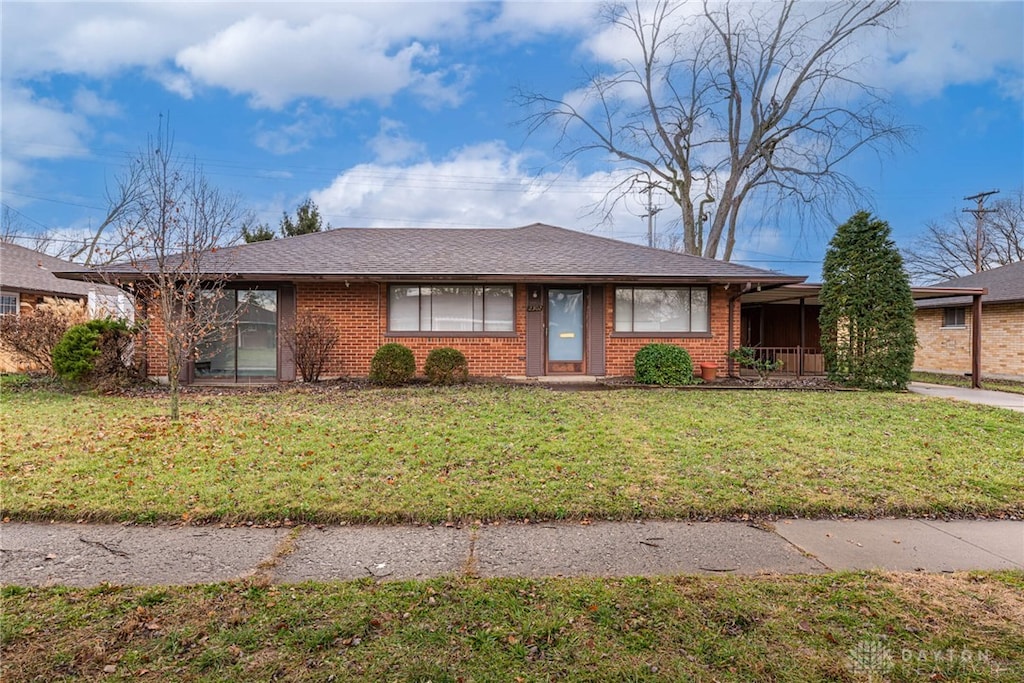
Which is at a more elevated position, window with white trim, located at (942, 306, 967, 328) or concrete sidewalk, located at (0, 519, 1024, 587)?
window with white trim, located at (942, 306, 967, 328)

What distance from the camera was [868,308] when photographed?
1131 centimetres

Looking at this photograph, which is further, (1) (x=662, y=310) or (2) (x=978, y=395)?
(1) (x=662, y=310)

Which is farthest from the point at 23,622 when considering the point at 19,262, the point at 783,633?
the point at 19,262

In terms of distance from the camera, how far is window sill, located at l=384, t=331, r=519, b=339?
38.6 feet

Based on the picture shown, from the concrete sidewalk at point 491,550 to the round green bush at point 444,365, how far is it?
277 inches

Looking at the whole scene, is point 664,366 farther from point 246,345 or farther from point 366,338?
point 246,345

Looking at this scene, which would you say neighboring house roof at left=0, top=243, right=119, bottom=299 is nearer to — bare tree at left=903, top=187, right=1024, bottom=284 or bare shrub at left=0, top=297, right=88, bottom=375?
bare shrub at left=0, top=297, right=88, bottom=375

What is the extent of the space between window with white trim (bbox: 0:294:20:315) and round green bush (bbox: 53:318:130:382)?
849 centimetres

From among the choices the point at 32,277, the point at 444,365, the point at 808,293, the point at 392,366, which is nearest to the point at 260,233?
the point at 32,277

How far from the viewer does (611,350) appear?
39.7 ft

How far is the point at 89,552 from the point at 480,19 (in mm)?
11597

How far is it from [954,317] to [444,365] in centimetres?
1849

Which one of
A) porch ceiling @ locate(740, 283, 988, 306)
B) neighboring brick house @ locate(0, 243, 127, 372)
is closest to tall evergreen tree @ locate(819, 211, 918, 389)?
porch ceiling @ locate(740, 283, 988, 306)

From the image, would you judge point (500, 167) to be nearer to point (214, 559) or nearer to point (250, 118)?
point (250, 118)
